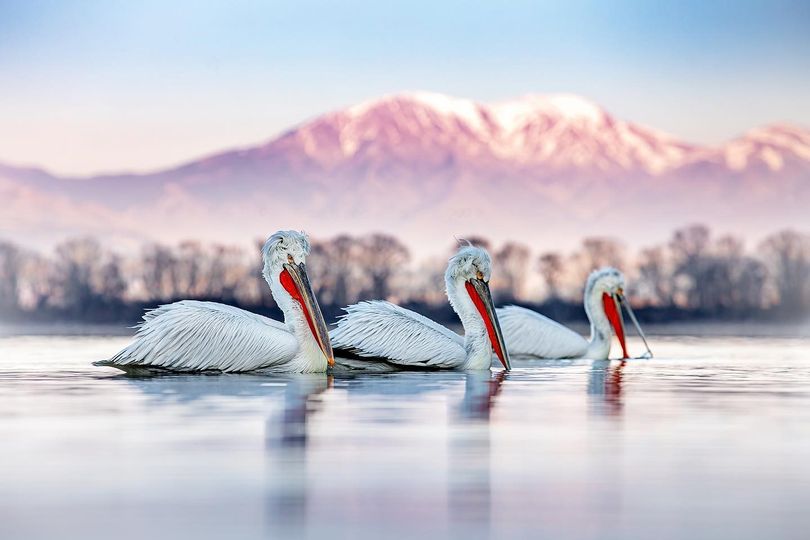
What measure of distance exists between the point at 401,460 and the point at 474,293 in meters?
7.68

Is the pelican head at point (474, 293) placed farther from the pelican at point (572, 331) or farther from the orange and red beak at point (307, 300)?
the pelican at point (572, 331)

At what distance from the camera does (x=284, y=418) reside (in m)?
8.81

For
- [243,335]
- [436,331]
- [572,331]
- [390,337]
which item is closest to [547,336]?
[572,331]

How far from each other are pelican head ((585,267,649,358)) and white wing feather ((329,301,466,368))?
460cm

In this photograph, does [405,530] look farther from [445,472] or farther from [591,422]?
[591,422]

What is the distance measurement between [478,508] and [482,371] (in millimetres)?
8578

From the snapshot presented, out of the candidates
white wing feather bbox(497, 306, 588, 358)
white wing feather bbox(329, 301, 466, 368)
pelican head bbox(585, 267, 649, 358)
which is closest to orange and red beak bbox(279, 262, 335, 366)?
white wing feather bbox(329, 301, 466, 368)

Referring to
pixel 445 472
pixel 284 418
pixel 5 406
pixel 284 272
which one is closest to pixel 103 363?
pixel 284 272

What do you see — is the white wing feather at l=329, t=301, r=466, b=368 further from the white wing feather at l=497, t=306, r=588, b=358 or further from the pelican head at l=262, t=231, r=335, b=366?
the white wing feather at l=497, t=306, r=588, b=358

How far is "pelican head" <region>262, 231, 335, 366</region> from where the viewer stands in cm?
1305

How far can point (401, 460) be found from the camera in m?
6.83

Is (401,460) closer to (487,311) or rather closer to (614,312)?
(487,311)

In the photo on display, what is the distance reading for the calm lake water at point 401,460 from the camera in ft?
16.9

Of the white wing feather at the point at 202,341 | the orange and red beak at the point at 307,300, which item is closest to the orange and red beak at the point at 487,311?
the orange and red beak at the point at 307,300
